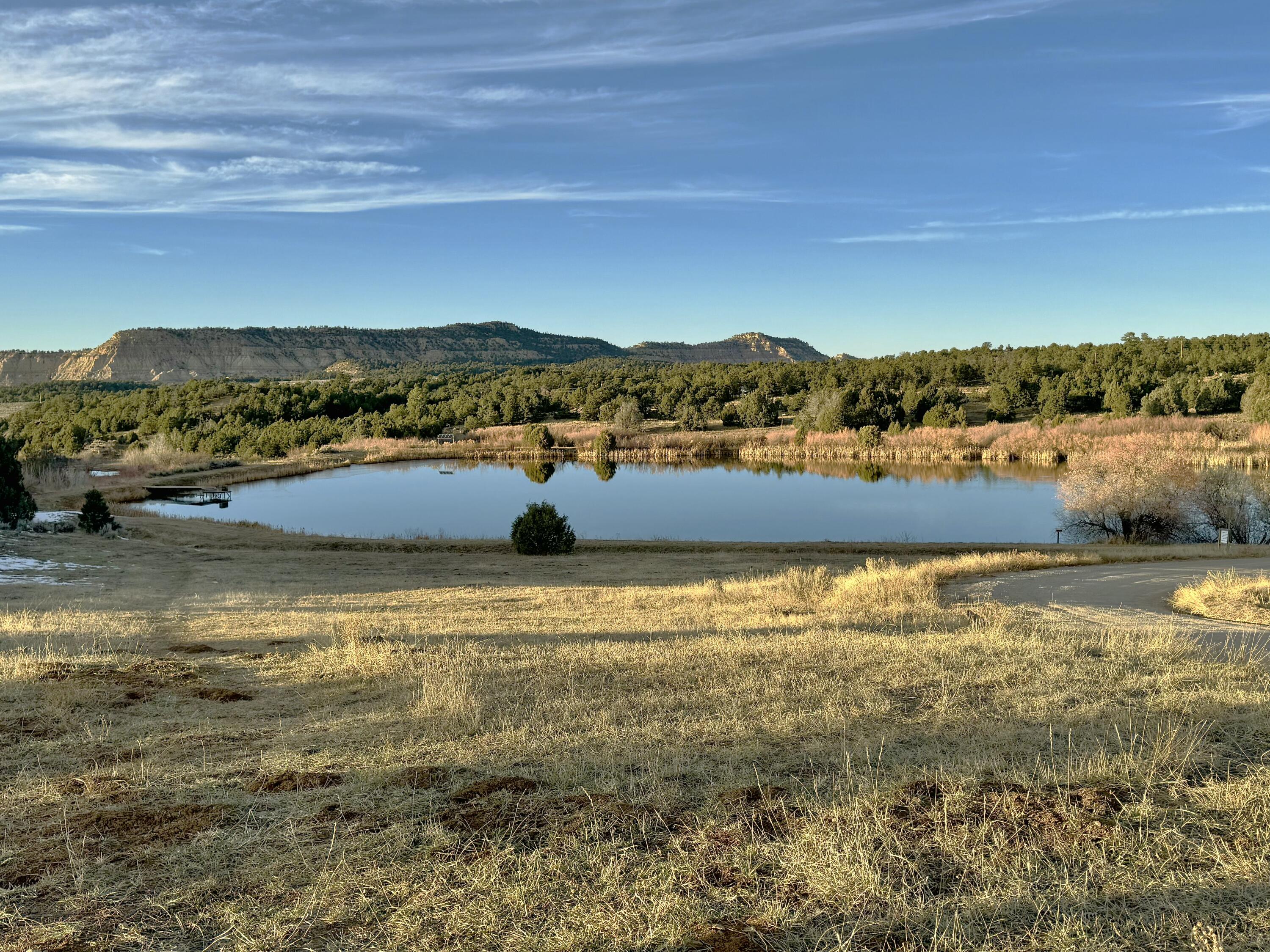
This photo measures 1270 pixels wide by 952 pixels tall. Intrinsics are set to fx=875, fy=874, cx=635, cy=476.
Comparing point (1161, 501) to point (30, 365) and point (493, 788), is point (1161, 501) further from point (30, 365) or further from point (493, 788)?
point (30, 365)

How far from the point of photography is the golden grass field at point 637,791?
140 inches

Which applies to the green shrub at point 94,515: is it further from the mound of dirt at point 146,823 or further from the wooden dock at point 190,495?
the mound of dirt at point 146,823

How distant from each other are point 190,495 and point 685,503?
24.8m

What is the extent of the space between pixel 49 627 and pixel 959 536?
27.0m

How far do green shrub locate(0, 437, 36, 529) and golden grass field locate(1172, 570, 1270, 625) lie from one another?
25258mm

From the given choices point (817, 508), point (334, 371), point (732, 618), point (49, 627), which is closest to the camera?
point (49, 627)

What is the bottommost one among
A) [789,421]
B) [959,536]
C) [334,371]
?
[959,536]

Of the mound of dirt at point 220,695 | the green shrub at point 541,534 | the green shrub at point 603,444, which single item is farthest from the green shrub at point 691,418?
the mound of dirt at point 220,695

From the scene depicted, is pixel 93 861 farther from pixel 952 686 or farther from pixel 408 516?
pixel 408 516

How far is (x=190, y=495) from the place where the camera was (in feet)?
144

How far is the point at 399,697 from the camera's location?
24.1 feet

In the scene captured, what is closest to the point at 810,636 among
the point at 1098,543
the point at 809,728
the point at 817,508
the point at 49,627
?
the point at 809,728

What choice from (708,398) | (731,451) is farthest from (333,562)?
(708,398)

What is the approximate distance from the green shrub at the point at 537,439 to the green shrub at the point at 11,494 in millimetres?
45978
